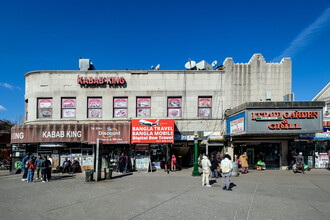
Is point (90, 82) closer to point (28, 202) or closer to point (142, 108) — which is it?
point (142, 108)

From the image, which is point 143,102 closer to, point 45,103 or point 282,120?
point 45,103

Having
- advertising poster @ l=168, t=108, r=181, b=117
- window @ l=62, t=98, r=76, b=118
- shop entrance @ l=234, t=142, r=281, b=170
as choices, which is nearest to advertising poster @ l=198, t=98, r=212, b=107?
advertising poster @ l=168, t=108, r=181, b=117

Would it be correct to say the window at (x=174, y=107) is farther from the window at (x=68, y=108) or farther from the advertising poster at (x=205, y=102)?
the window at (x=68, y=108)

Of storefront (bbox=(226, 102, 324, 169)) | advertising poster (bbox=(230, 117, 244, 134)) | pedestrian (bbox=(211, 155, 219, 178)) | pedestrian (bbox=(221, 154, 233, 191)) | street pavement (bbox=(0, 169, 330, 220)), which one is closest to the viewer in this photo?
street pavement (bbox=(0, 169, 330, 220))

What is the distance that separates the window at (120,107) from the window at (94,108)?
1291 mm

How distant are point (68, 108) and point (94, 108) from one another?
2.21 metres

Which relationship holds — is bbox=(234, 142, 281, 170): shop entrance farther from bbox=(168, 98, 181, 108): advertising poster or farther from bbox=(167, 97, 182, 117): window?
bbox=(168, 98, 181, 108): advertising poster

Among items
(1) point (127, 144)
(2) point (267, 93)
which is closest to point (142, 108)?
(1) point (127, 144)

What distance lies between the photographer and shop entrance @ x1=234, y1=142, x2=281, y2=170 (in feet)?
67.3

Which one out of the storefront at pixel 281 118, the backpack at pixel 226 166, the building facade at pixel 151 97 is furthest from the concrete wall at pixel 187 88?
the backpack at pixel 226 166

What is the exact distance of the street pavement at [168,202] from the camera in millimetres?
7434

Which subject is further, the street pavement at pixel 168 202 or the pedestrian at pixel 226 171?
the pedestrian at pixel 226 171

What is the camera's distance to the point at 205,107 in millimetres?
21094

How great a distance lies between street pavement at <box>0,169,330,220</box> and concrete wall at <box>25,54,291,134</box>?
948 centimetres
